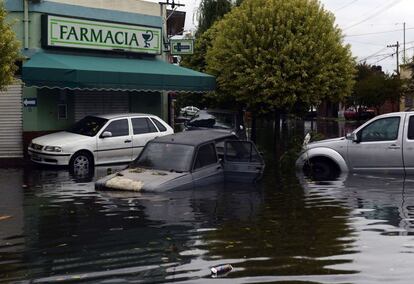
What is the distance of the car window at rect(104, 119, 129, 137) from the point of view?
669 inches

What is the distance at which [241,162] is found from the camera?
42.3 feet

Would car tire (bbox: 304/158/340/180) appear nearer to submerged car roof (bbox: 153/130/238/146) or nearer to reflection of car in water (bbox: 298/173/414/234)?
reflection of car in water (bbox: 298/173/414/234)

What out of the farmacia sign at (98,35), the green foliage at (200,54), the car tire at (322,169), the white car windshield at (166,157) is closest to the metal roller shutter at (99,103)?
the farmacia sign at (98,35)

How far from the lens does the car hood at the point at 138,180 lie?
1125cm

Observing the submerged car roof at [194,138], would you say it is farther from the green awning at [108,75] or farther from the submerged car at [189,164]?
the green awning at [108,75]

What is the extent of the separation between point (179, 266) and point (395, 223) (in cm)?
384

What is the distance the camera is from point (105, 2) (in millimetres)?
20188

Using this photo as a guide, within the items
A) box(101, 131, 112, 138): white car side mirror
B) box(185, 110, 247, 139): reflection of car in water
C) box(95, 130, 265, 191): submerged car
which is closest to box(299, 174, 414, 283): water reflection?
box(95, 130, 265, 191): submerged car

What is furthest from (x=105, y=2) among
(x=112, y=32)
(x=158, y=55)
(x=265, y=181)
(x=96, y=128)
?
(x=265, y=181)

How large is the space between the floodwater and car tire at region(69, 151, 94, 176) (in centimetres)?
263

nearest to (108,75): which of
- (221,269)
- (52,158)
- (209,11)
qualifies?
(52,158)

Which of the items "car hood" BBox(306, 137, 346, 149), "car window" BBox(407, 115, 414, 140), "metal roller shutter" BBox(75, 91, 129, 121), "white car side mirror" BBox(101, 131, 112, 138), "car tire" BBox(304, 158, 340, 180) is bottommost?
"car tire" BBox(304, 158, 340, 180)

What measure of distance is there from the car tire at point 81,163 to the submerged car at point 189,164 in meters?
4.02

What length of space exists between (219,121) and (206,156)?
27.3ft
